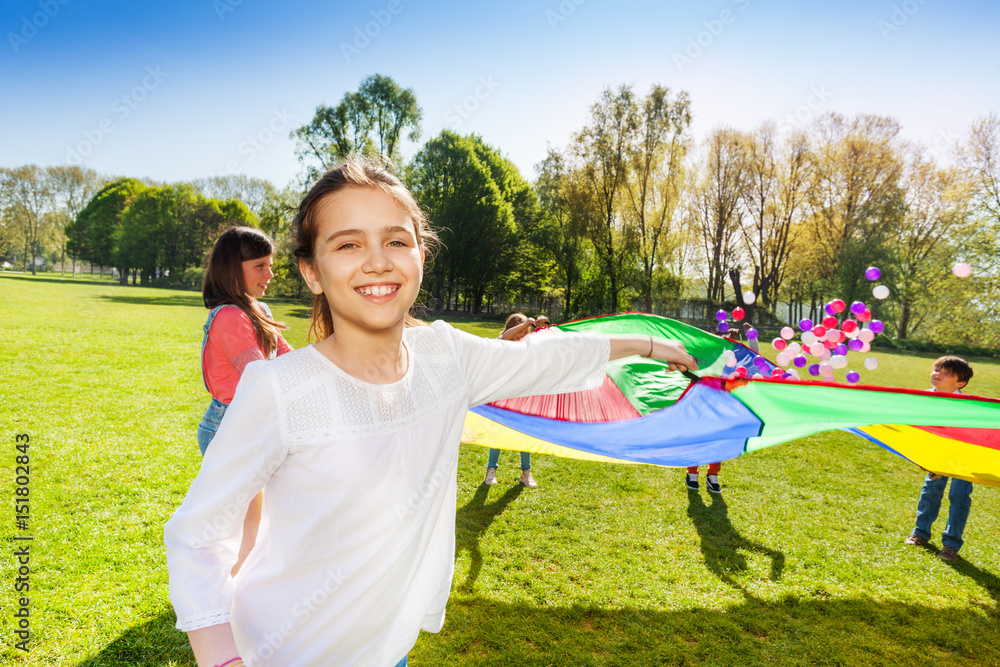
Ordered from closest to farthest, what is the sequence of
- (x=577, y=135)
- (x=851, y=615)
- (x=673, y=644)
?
(x=673, y=644)
(x=851, y=615)
(x=577, y=135)

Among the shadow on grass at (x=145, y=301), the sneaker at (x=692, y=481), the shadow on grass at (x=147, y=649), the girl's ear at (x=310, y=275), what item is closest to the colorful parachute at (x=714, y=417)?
the girl's ear at (x=310, y=275)

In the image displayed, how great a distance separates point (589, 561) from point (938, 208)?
35.6 m

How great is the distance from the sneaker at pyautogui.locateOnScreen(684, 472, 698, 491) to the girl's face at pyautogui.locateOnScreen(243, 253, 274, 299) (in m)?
5.73

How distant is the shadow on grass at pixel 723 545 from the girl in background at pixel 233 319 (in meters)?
4.25

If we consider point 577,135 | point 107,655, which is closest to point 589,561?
point 107,655

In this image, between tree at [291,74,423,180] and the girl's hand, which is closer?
the girl's hand

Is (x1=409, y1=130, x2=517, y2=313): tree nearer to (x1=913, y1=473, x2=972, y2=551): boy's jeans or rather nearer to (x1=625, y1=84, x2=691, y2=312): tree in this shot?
(x1=625, y1=84, x2=691, y2=312): tree

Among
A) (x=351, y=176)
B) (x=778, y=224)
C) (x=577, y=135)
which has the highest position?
(x=577, y=135)

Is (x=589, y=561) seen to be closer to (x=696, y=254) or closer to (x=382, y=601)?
(x=382, y=601)

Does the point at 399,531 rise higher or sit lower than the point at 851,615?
higher

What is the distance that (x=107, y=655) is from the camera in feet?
10.6

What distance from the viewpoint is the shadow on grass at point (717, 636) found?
3.52m

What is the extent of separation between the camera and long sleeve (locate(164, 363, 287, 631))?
99 centimetres

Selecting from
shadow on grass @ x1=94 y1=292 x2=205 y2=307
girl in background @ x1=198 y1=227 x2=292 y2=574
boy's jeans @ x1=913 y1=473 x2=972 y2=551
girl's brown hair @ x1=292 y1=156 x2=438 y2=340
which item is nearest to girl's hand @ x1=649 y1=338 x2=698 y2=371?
girl's brown hair @ x1=292 y1=156 x2=438 y2=340
